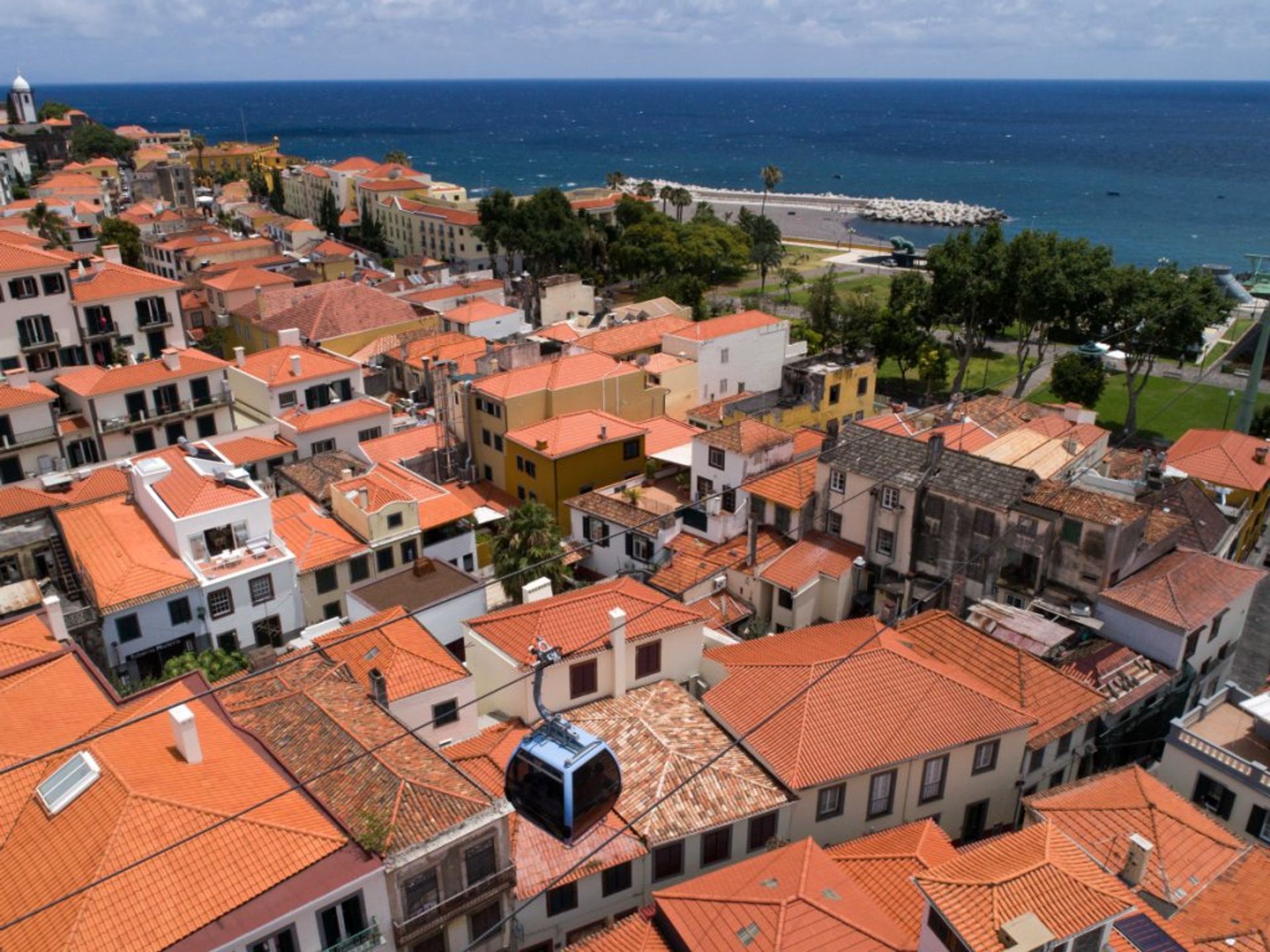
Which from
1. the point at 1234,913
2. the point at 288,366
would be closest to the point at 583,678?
the point at 1234,913

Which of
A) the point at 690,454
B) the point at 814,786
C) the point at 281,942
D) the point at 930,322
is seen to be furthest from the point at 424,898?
the point at 930,322

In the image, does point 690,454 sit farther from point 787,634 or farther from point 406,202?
point 406,202

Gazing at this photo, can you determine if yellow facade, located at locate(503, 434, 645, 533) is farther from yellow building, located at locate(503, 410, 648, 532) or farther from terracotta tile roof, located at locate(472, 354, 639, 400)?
terracotta tile roof, located at locate(472, 354, 639, 400)

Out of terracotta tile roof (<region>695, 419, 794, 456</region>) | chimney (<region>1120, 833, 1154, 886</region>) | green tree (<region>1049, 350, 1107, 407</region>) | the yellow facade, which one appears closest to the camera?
chimney (<region>1120, 833, 1154, 886</region>)

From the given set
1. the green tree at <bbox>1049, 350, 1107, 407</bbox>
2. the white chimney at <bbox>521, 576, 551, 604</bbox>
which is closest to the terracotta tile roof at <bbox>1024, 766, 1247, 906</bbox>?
the white chimney at <bbox>521, 576, 551, 604</bbox>

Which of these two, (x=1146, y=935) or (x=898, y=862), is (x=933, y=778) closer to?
(x=898, y=862)

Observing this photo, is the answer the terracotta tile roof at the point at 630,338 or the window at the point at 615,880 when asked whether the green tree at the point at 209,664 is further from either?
the terracotta tile roof at the point at 630,338
